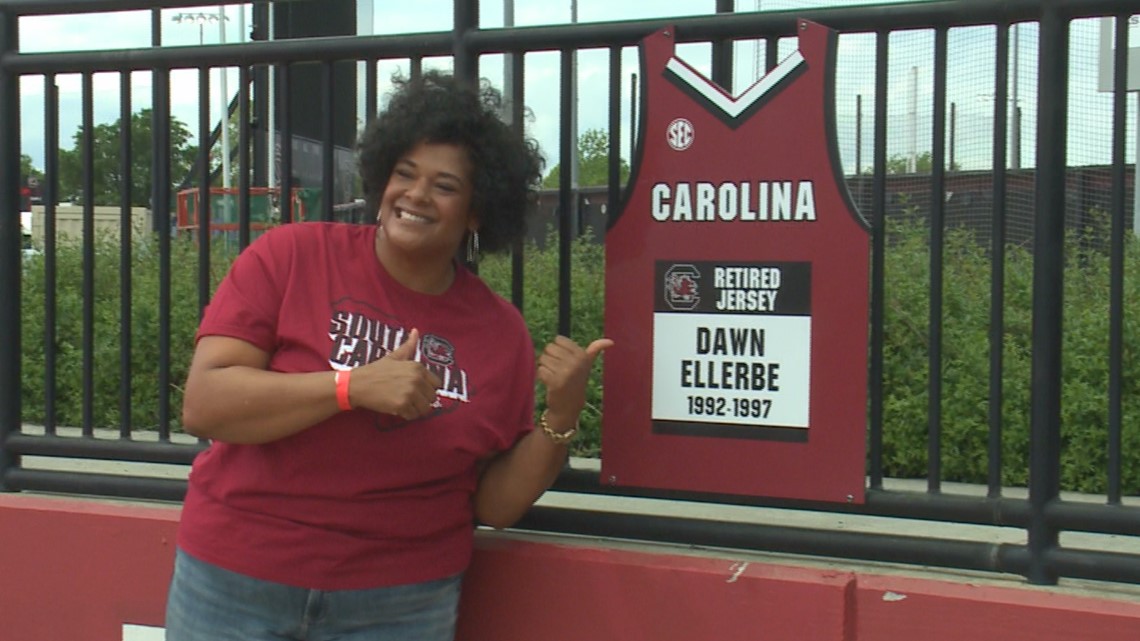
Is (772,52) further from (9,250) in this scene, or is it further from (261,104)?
(9,250)

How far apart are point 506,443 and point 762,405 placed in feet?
1.94

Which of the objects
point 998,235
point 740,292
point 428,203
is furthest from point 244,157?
point 998,235

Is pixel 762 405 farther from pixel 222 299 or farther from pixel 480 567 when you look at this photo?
pixel 222 299

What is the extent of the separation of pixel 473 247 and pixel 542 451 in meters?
0.55

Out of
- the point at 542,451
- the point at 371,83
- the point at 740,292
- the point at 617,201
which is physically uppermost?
the point at 371,83

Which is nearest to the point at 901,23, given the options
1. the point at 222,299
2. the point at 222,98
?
the point at 222,299

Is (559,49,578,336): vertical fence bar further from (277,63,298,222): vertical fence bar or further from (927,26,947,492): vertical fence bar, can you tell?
(927,26,947,492): vertical fence bar

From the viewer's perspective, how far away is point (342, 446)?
2588 millimetres

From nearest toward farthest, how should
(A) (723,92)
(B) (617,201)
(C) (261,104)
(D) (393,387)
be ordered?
(D) (393,387) → (A) (723,92) → (B) (617,201) → (C) (261,104)

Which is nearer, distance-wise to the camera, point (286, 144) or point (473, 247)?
point (473, 247)

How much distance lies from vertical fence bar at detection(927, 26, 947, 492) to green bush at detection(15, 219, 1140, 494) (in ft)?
2.31

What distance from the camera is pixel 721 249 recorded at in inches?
114

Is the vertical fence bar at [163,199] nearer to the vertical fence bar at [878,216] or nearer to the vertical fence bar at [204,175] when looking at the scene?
the vertical fence bar at [204,175]

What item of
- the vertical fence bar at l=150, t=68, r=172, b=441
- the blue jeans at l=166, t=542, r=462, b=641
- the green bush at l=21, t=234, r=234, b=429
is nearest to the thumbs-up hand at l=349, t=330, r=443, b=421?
the blue jeans at l=166, t=542, r=462, b=641
